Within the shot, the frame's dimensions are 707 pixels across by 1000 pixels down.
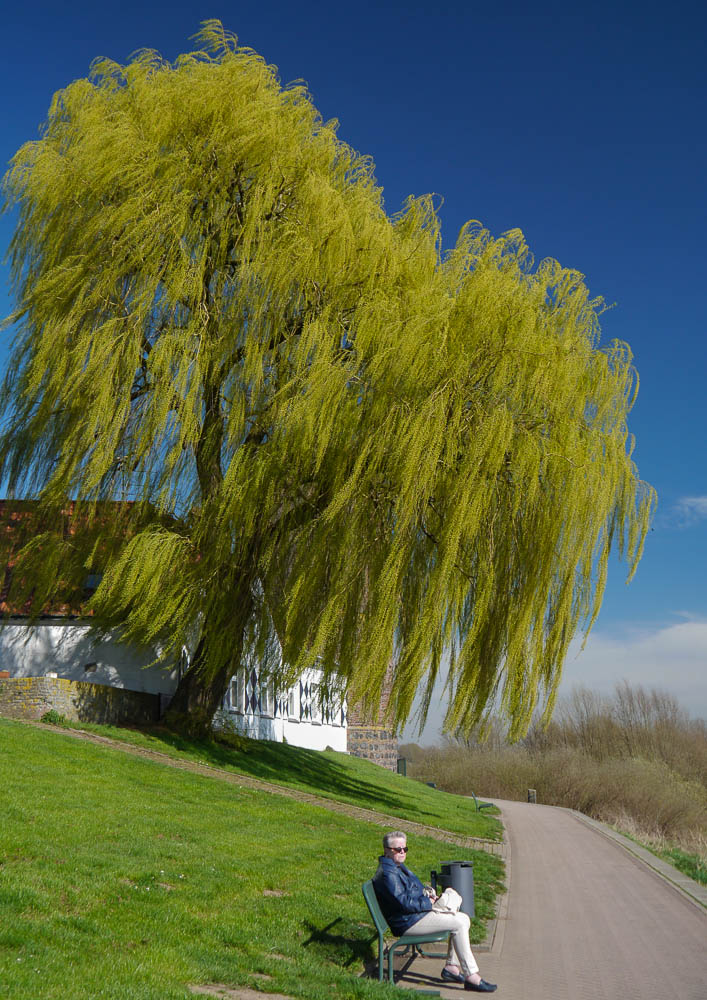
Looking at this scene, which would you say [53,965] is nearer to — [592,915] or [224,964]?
[224,964]

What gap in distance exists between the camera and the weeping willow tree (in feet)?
53.7

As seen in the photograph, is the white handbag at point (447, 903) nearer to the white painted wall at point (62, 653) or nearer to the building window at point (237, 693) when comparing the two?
the white painted wall at point (62, 653)

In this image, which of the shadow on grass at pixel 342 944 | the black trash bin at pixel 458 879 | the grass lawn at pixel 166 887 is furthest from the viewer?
the black trash bin at pixel 458 879

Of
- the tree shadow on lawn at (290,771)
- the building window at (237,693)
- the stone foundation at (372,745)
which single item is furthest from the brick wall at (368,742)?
the tree shadow on lawn at (290,771)

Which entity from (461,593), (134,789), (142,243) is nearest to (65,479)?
(142,243)

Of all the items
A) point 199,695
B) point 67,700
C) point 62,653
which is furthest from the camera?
point 62,653

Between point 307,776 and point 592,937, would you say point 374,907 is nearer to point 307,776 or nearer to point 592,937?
point 592,937

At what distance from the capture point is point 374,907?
7469 mm

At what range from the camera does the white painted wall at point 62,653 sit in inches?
883

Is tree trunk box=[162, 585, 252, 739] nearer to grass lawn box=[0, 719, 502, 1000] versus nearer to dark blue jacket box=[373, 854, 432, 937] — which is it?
grass lawn box=[0, 719, 502, 1000]

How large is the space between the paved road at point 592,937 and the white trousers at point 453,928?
0.27 m

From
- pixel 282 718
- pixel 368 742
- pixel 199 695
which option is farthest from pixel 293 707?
pixel 199 695

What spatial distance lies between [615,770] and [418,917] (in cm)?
3050

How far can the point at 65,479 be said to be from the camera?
18359 millimetres
